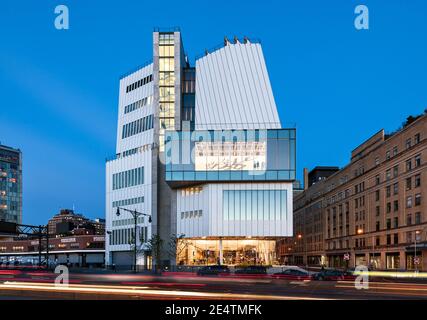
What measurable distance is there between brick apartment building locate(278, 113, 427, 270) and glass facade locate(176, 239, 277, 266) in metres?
16.0

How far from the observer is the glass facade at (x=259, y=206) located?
291 ft

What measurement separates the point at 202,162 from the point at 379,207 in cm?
4291

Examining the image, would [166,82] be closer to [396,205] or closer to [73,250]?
[396,205]

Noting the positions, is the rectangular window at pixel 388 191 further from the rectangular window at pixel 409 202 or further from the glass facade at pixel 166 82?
the glass facade at pixel 166 82

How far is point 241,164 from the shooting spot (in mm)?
89375

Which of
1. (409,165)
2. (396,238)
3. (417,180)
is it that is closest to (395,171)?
(409,165)

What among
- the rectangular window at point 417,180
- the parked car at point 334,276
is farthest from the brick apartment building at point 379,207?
the parked car at point 334,276

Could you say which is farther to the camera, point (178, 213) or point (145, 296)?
point (178, 213)

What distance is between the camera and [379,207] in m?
109

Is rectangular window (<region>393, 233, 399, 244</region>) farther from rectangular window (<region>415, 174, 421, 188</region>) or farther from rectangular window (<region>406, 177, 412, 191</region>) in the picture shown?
rectangular window (<region>415, 174, 421, 188</region>)

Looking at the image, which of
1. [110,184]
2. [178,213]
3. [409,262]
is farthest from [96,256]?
[409,262]
